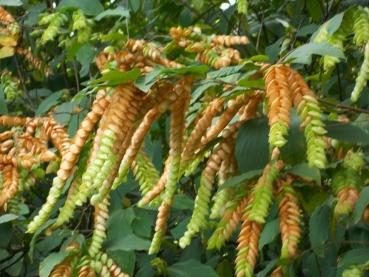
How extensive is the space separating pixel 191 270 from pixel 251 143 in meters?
0.85

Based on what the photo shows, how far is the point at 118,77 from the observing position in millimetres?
967

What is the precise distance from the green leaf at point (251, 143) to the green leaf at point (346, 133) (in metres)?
0.09

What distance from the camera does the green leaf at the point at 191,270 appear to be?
187 centimetres

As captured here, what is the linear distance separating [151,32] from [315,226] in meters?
1.04

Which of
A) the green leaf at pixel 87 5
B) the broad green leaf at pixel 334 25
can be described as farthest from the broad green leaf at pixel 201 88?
the green leaf at pixel 87 5

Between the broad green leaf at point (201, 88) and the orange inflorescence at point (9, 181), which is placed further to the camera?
the orange inflorescence at point (9, 181)

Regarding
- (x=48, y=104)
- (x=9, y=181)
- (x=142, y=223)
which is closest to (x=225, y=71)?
(x=9, y=181)

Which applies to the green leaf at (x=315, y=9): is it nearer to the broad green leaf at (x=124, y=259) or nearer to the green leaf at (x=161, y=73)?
the broad green leaf at (x=124, y=259)

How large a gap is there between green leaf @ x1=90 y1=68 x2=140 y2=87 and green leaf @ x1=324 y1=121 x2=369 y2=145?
32 cm

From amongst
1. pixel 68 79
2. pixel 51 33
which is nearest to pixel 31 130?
pixel 51 33

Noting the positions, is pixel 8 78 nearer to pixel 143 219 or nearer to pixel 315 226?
pixel 143 219

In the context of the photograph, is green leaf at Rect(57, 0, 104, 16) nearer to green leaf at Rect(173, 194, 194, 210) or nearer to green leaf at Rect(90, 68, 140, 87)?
green leaf at Rect(173, 194, 194, 210)

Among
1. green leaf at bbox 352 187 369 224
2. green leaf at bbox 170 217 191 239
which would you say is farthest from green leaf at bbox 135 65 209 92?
green leaf at bbox 170 217 191 239

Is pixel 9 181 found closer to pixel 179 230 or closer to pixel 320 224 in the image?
pixel 320 224
